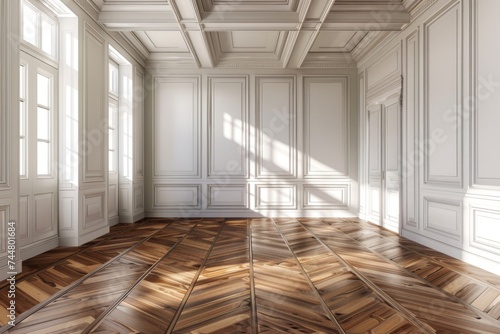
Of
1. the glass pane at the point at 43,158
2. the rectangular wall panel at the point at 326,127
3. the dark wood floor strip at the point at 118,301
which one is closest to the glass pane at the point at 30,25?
the glass pane at the point at 43,158

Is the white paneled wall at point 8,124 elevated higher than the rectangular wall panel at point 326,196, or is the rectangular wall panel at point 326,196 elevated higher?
the white paneled wall at point 8,124

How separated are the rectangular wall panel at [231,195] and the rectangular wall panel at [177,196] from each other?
272 mm

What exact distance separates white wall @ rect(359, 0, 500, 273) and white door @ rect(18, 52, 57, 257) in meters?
3.64

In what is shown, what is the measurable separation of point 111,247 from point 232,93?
319 cm

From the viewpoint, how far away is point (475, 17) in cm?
290

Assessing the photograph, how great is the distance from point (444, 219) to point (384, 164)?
4.97 ft

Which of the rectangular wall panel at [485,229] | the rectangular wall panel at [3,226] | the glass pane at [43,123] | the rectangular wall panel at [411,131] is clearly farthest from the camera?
the rectangular wall panel at [411,131]

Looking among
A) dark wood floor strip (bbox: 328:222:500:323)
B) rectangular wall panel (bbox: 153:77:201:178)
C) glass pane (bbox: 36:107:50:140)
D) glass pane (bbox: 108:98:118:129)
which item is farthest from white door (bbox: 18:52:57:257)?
dark wood floor strip (bbox: 328:222:500:323)

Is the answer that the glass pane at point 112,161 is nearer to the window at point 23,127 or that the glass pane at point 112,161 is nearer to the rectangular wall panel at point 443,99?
the window at point 23,127

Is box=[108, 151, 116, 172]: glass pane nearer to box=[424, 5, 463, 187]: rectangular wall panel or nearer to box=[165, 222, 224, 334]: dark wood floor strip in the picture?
box=[165, 222, 224, 334]: dark wood floor strip

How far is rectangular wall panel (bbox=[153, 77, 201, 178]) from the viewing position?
5766 millimetres

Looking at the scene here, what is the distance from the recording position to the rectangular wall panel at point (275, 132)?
5.76m

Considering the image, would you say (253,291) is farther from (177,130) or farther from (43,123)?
(177,130)

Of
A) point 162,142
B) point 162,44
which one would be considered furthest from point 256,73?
point 162,142
